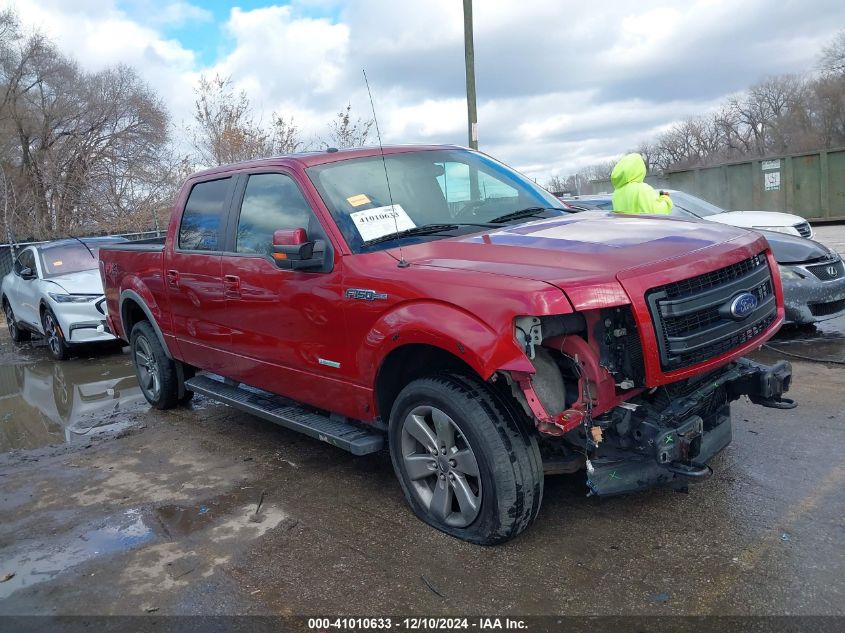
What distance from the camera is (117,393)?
7.27 m

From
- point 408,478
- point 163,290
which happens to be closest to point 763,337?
point 408,478

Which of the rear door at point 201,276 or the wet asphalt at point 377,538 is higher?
the rear door at point 201,276

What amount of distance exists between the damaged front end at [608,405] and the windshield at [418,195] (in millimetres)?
1115

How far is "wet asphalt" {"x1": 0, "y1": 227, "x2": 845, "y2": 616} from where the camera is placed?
3.03 metres

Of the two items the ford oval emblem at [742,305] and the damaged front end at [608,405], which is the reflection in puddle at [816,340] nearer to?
the ford oval emblem at [742,305]

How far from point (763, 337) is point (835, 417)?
5.47 feet

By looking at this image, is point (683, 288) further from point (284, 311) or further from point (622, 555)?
point (284, 311)

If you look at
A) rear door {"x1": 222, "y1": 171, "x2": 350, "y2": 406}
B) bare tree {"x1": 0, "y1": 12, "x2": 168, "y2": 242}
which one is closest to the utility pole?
rear door {"x1": 222, "y1": 171, "x2": 350, "y2": 406}

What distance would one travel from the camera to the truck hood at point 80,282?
9.26 m

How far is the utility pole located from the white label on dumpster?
12.8 meters

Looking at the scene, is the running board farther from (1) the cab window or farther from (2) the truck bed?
(1) the cab window

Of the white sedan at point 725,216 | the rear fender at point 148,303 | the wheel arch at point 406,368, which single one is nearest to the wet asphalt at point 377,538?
the wheel arch at point 406,368

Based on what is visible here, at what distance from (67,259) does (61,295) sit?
0.99 metres

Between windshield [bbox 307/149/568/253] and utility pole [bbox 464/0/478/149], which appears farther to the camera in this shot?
utility pole [bbox 464/0/478/149]
